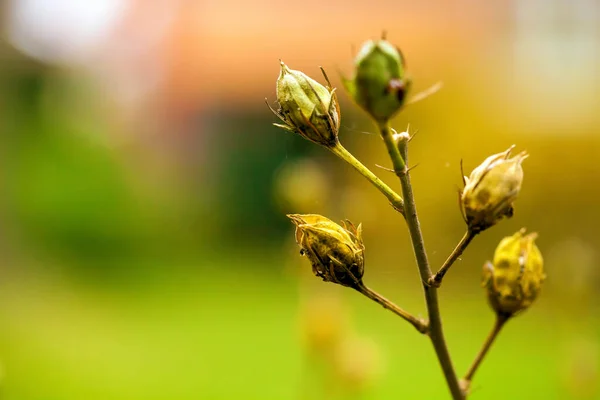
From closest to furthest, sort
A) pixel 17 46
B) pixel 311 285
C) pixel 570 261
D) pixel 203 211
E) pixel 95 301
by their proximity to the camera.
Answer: pixel 311 285 < pixel 570 261 < pixel 95 301 < pixel 203 211 < pixel 17 46

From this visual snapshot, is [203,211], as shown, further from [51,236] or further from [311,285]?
[311,285]

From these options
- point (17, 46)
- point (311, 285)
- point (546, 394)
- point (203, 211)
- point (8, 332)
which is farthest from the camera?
point (17, 46)

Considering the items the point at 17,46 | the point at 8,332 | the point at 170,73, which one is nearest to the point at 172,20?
the point at 170,73

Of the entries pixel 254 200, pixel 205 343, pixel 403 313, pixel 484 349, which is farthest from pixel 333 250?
pixel 254 200

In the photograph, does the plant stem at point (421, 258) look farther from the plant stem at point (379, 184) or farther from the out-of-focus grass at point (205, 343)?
the out-of-focus grass at point (205, 343)

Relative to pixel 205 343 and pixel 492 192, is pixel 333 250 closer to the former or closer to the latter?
pixel 492 192

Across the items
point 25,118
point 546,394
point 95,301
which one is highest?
point 25,118

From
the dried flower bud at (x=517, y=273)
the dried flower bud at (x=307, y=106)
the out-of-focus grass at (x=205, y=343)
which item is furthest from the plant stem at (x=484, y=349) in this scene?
the out-of-focus grass at (x=205, y=343)
